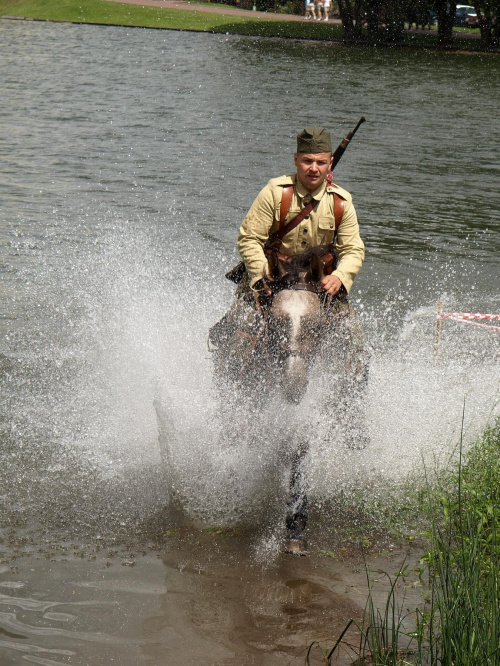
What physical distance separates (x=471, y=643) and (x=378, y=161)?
19355mm

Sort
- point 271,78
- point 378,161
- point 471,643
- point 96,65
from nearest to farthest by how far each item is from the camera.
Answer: point 471,643
point 378,161
point 271,78
point 96,65

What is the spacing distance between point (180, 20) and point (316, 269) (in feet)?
189

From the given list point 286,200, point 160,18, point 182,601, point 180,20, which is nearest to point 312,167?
point 286,200

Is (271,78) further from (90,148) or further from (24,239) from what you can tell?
(24,239)

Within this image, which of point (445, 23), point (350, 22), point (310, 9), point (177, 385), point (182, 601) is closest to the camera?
point (182, 601)

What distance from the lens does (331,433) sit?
697 cm

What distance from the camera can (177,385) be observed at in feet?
27.4

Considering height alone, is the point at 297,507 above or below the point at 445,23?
below

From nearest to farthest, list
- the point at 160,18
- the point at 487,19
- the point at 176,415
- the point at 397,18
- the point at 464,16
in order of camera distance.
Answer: the point at 176,415
the point at 487,19
the point at 397,18
the point at 160,18
the point at 464,16

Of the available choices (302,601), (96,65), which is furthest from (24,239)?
(96,65)

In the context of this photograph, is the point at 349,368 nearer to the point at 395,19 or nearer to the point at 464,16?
the point at 395,19

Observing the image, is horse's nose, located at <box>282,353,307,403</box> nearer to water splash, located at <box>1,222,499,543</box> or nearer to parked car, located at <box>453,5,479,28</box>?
water splash, located at <box>1,222,499,543</box>

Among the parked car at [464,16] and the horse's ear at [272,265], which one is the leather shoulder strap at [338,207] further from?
the parked car at [464,16]

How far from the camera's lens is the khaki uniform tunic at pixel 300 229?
21.9ft
